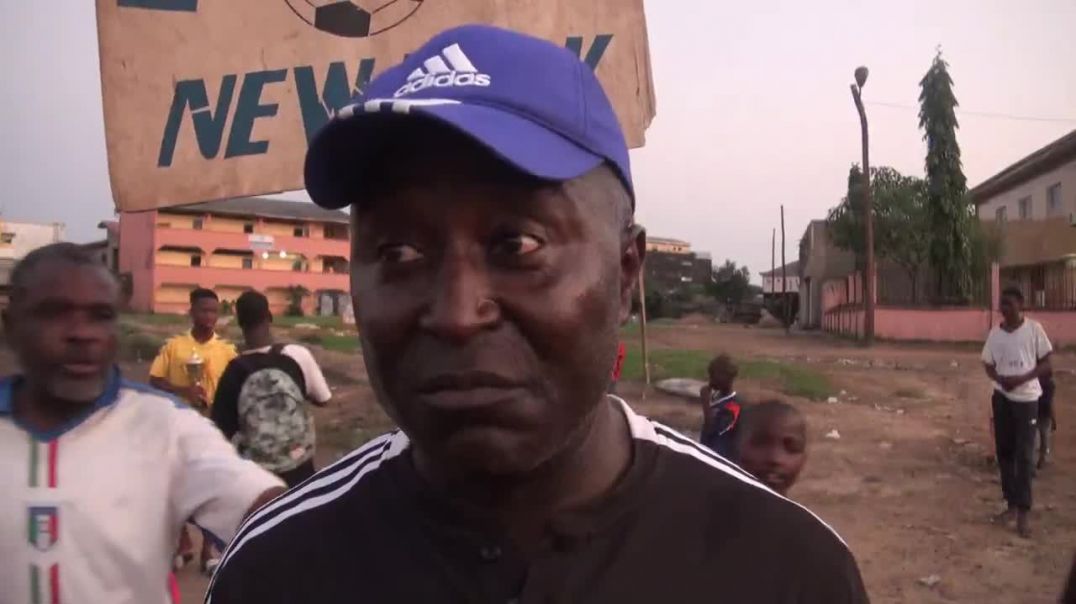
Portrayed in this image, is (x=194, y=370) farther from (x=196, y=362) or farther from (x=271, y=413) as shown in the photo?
(x=271, y=413)

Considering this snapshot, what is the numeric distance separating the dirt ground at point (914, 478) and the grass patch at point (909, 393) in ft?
0.05

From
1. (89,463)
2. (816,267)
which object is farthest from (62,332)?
(816,267)

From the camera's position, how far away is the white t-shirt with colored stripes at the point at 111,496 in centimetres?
204

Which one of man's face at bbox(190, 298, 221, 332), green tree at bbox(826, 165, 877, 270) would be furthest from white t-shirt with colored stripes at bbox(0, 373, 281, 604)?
green tree at bbox(826, 165, 877, 270)

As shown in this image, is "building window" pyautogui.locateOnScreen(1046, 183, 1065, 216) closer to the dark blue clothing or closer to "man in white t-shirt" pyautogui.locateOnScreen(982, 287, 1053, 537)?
"man in white t-shirt" pyautogui.locateOnScreen(982, 287, 1053, 537)

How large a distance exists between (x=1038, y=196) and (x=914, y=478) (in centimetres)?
2817

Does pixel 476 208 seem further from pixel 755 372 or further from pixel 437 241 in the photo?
pixel 755 372

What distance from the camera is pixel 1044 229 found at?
29000mm

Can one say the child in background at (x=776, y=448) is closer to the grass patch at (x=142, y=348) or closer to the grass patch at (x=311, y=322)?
the grass patch at (x=142, y=348)

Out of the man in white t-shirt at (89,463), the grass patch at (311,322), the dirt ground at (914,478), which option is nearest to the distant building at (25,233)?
the grass patch at (311,322)

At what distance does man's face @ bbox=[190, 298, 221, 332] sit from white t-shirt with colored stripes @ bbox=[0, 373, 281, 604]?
3271 mm

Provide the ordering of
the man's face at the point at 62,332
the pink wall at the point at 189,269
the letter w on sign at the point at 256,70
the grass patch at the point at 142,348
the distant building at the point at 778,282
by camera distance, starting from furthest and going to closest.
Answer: the distant building at the point at 778,282 < the pink wall at the point at 189,269 < the grass patch at the point at 142,348 < the letter w on sign at the point at 256,70 < the man's face at the point at 62,332

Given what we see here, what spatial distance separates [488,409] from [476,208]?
Result: 0.80 feet

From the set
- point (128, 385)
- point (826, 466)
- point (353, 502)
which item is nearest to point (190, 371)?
point (128, 385)
